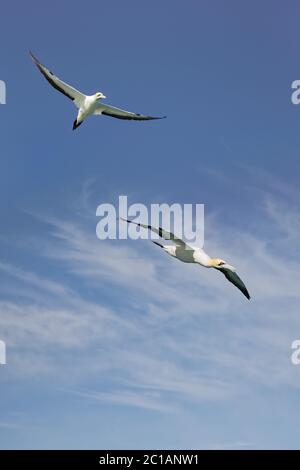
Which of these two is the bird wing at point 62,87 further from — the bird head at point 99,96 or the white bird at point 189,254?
the white bird at point 189,254

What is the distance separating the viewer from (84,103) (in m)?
58.2

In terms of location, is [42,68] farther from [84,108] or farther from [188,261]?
[188,261]

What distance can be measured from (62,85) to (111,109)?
17.1ft

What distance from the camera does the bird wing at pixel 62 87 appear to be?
183 ft

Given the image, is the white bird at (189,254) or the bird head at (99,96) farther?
the bird head at (99,96)

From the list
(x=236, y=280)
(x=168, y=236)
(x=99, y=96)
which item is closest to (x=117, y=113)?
(x=99, y=96)

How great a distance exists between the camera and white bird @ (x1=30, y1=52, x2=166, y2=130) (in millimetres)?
56219

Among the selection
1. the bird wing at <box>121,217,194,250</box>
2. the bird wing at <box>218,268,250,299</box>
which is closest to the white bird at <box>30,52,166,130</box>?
the bird wing at <box>121,217,194,250</box>

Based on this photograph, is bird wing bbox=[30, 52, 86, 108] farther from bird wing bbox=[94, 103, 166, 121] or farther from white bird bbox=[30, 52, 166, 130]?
bird wing bbox=[94, 103, 166, 121]

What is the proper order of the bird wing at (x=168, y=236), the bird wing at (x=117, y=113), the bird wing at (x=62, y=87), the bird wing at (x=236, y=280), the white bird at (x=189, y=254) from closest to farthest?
the bird wing at (x=168, y=236), the white bird at (x=189, y=254), the bird wing at (x=236, y=280), the bird wing at (x=62, y=87), the bird wing at (x=117, y=113)

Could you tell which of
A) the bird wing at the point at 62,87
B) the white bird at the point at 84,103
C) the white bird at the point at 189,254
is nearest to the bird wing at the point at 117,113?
the white bird at the point at 84,103
